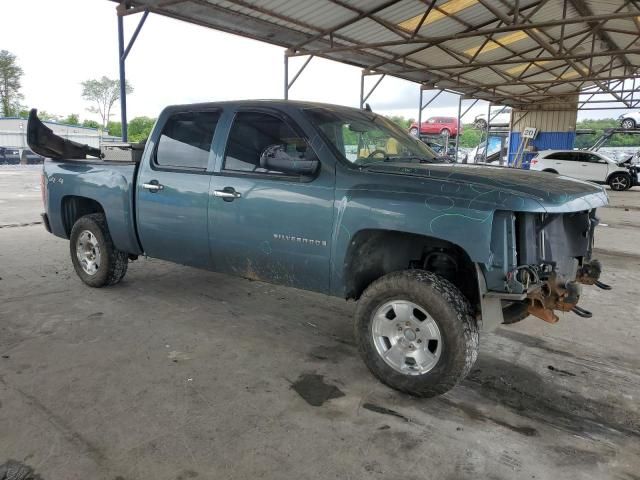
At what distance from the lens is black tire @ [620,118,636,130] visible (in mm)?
26469

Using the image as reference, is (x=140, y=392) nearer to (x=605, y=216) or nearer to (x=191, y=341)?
(x=191, y=341)

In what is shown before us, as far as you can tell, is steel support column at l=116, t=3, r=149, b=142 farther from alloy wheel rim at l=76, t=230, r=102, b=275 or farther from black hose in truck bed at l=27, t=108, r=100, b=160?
alloy wheel rim at l=76, t=230, r=102, b=275

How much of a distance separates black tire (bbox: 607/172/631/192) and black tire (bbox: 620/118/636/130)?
27.3 feet

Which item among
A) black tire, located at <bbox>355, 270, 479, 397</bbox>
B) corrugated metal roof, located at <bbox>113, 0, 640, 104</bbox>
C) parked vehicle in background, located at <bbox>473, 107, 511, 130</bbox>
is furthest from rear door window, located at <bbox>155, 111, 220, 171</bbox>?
parked vehicle in background, located at <bbox>473, 107, 511, 130</bbox>

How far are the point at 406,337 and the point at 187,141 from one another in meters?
2.58

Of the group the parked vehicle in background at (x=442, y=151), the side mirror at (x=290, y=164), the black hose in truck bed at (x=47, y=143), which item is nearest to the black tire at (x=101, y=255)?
the black hose in truck bed at (x=47, y=143)

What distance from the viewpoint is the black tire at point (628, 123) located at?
26.5 meters

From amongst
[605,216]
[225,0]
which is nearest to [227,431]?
[225,0]

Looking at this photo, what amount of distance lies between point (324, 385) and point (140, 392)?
1188 millimetres

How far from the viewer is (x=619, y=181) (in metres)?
20.1

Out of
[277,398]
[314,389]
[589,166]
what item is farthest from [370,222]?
[589,166]

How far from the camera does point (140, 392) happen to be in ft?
10.0

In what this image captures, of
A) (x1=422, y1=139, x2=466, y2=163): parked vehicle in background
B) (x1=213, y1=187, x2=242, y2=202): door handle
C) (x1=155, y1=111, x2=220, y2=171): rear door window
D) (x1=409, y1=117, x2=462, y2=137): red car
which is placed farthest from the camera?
(x1=409, y1=117, x2=462, y2=137): red car

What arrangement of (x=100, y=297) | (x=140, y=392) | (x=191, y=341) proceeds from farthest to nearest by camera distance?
(x=100, y=297) → (x=191, y=341) → (x=140, y=392)
